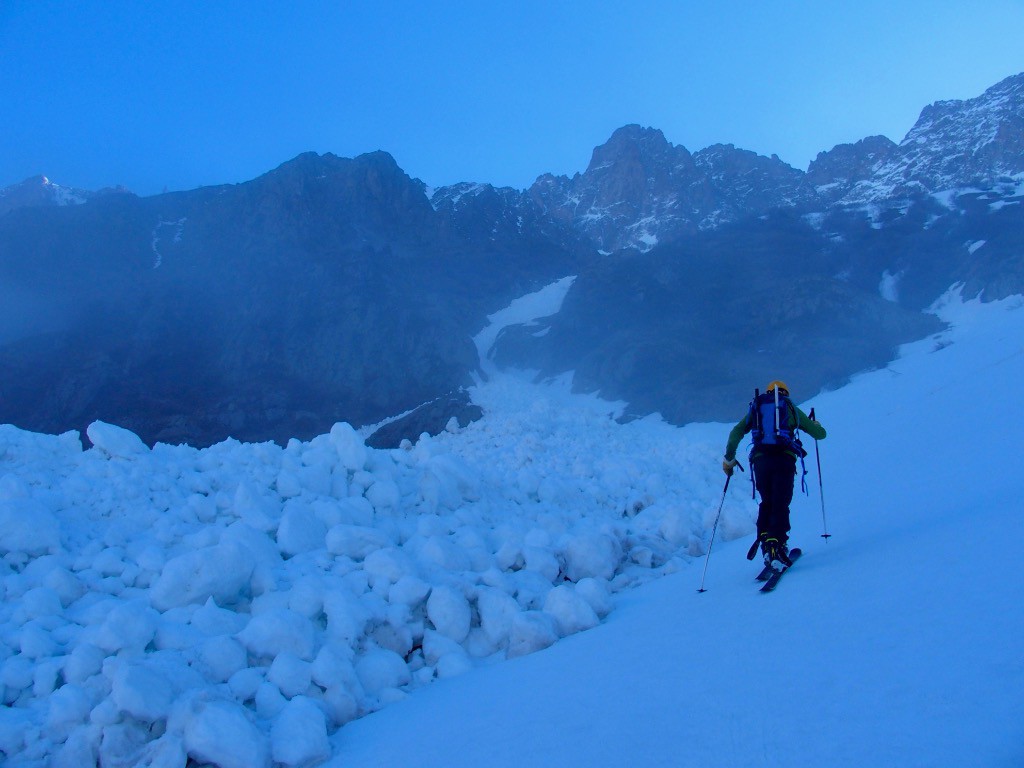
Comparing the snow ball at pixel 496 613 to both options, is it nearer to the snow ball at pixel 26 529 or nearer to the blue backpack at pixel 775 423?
the blue backpack at pixel 775 423

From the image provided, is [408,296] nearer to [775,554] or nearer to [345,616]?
[345,616]

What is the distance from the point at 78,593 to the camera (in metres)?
5.37

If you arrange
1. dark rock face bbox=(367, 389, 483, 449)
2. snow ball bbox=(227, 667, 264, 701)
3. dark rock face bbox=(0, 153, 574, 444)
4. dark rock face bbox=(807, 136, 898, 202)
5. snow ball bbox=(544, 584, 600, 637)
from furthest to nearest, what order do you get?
1. dark rock face bbox=(807, 136, 898, 202)
2. dark rock face bbox=(0, 153, 574, 444)
3. dark rock face bbox=(367, 389, 483, 449)
4. snow ball bbox=(544, 584, 600, 637)
5. snow ball bbox=(227, 667, 264, 701)

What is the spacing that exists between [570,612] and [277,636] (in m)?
2.32

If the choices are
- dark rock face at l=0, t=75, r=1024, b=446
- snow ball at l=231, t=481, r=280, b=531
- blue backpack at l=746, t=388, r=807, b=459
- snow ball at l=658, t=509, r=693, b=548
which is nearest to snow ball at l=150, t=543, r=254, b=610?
snow ball at l=231, t=481, r=280, b=531

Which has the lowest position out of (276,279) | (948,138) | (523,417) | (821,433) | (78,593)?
(523,417)

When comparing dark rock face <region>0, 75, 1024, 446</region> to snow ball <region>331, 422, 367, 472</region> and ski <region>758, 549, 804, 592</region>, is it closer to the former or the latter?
snow ball <region>331, 422, 367, 472</region>

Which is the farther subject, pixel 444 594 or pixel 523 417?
pixel 523 417

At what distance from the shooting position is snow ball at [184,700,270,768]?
3611mm

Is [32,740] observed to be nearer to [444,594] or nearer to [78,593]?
[78,593]

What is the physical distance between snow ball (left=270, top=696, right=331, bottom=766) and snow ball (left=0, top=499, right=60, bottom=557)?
3.23m

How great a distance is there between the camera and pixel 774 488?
5188 millimetres

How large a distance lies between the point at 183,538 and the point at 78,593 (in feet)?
4.04

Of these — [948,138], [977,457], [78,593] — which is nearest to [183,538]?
[78,593]
